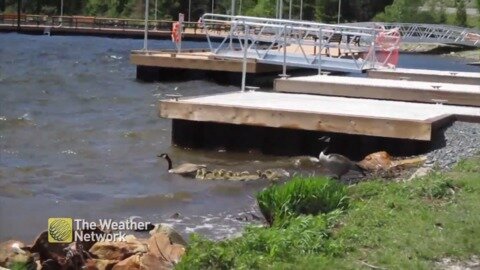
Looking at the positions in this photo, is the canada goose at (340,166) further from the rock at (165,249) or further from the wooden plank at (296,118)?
the rock at (165,249)

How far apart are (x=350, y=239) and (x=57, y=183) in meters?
7.38

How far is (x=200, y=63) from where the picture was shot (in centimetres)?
3291

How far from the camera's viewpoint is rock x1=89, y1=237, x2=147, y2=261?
26.8 ft

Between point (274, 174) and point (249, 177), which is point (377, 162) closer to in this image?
point (274, 174)

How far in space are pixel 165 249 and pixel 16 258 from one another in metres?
1.18

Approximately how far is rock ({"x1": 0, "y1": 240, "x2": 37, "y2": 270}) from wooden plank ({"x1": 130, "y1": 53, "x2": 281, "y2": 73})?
23.4 metres

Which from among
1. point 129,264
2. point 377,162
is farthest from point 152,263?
point 377,162

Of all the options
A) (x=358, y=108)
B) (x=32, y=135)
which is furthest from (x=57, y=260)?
(x=32, y=135)

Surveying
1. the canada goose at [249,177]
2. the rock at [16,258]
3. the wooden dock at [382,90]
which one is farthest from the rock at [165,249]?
the wooden dock at [382,90]

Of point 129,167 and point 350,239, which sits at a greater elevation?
point 350,239

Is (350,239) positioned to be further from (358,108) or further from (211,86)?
(211,86)

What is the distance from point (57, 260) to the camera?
790 cm

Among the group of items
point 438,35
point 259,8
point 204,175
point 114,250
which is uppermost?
point 259,8

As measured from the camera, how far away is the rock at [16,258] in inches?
301
